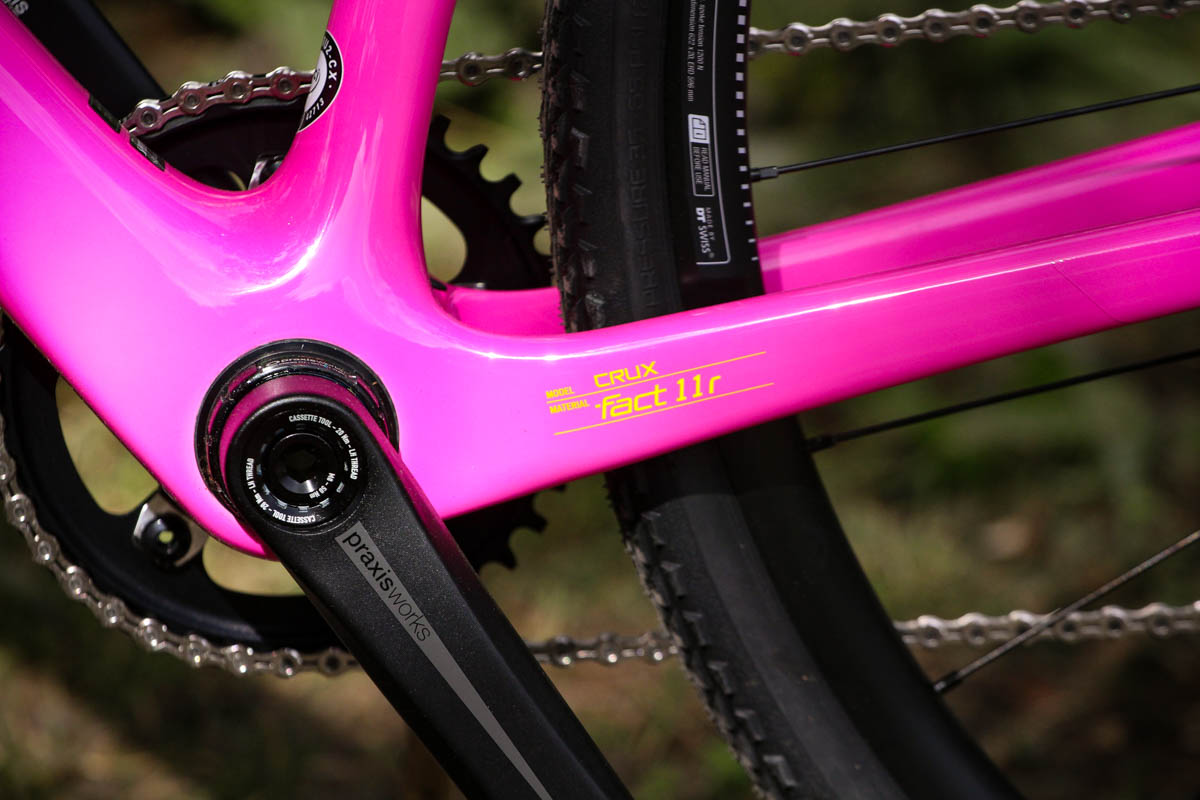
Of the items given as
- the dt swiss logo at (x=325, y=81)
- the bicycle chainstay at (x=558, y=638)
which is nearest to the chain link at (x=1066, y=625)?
the bicycle chainstay at (x=558, y=638)

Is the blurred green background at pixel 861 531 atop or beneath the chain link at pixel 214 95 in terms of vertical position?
beneath

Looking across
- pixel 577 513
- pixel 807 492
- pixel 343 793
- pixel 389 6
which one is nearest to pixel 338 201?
pixel 389 6

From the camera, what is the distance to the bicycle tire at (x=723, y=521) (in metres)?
0.61

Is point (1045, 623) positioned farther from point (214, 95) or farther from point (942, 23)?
point (214, 95)

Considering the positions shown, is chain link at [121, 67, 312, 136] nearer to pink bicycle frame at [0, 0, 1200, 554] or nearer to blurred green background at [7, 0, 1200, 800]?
pink bicycle frame at [0, 0, 1200, 554]

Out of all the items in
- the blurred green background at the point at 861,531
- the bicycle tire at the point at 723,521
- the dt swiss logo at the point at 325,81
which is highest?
the dt swiss logo at the point at 325,81

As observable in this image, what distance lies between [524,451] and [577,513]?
0.76 meters

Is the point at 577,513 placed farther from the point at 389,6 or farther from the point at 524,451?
the point at 389,6

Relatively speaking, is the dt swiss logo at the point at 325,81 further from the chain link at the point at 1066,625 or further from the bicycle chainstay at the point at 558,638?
the chain link at the point at 1066,625

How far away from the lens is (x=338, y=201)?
0.60 m

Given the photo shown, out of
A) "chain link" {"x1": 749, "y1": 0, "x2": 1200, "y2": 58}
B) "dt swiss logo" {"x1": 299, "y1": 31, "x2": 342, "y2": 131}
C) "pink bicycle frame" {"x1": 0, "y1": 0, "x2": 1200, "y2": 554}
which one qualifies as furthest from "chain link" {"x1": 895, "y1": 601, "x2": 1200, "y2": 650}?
"dt swiss logo" {"x1": 299, "y1": 31, "x2": 342, "y2": 131}

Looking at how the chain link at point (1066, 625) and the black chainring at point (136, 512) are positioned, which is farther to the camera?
the chain link at point (1066, 625)

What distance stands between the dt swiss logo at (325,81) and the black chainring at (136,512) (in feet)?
0.30

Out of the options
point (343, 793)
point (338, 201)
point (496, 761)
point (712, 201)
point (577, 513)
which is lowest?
point (577, 513)
